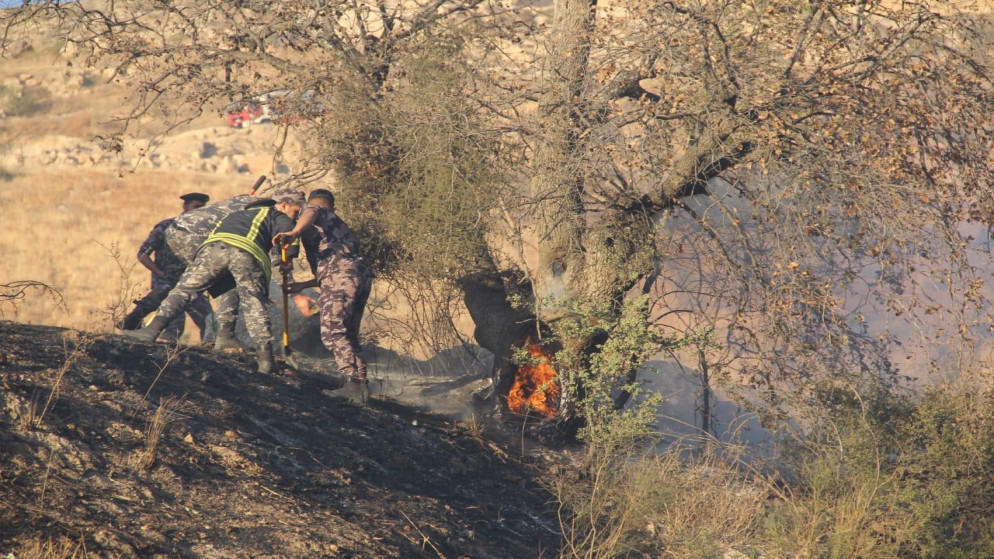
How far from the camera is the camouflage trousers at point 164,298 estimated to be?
833 centimetres

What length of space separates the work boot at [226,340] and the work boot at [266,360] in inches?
30.4

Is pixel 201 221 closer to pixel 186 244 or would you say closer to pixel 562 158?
pixel 186 244

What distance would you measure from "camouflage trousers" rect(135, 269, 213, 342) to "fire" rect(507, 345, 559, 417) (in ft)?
11.4

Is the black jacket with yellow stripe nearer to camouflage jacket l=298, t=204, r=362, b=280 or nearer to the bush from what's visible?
camouflage jacket l=298, t=204, r=362, b=280

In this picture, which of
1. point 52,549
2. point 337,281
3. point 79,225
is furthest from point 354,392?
point 79,225

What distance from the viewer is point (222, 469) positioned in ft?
16.2

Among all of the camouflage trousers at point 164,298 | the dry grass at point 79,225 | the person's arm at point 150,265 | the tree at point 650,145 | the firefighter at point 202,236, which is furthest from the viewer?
the dry grass at point 79,225

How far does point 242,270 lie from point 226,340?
45.7 inches

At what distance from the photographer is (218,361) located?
23.5ft

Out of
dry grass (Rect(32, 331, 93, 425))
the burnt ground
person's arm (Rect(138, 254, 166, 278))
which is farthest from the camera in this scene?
person's arm (Rect(138, 254, 166, 278))

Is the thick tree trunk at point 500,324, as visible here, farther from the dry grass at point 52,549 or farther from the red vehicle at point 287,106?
the dry grass at point 52,549

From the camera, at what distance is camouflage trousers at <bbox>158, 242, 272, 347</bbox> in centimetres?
717

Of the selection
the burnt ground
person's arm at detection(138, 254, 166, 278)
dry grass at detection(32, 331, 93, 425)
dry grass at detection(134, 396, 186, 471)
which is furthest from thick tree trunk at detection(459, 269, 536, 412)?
dry grass at detection(134, 396, 186, 471)

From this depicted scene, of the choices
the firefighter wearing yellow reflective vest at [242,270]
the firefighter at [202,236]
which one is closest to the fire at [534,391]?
the firefighter wearing yellow reflective vest at [242,270]
